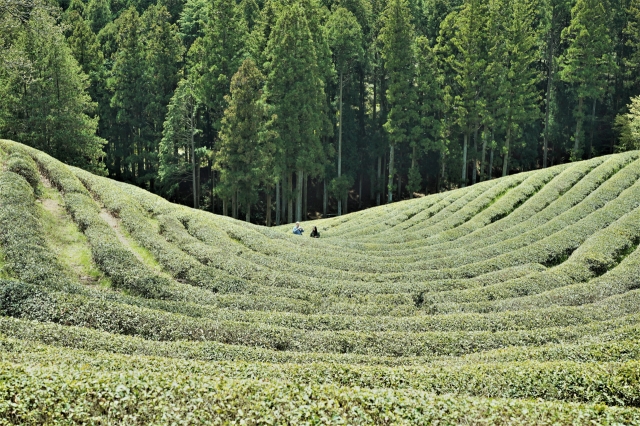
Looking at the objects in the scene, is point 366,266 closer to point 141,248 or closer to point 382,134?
point 141,248

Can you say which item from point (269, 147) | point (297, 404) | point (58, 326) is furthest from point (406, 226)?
point (297, 404)

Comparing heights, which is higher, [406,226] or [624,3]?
[624,3]

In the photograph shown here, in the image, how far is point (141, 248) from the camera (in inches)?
841

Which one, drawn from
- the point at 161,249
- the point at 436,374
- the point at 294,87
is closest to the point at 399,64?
the point at 294,87

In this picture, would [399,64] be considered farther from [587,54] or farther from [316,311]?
[316,311]

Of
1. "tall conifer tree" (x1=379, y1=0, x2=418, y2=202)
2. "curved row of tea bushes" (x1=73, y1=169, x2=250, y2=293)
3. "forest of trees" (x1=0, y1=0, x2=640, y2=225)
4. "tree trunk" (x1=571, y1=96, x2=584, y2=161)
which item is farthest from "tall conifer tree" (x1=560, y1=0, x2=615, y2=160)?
"curved row of tea bushes" (x1=73, y1=169, x2=250, y2=293)

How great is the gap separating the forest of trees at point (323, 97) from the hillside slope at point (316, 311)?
1471 centimetres

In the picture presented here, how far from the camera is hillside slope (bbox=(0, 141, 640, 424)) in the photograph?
27.2 ft

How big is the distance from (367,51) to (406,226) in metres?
29.7

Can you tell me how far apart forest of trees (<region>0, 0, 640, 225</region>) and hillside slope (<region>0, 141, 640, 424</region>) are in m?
14.7

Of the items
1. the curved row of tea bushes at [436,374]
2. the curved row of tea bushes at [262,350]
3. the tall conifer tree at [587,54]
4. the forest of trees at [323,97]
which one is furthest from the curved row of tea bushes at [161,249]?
the tall conifer tree at [587,54]

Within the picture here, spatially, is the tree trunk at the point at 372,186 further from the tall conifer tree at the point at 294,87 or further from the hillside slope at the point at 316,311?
the hillside slope at the point at 316,311

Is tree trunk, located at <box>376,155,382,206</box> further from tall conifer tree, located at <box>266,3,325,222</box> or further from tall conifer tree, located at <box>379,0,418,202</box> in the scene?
tall conifer tree, located at <box>266,3,325,222</box>

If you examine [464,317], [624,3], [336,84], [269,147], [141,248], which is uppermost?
[624,3]
